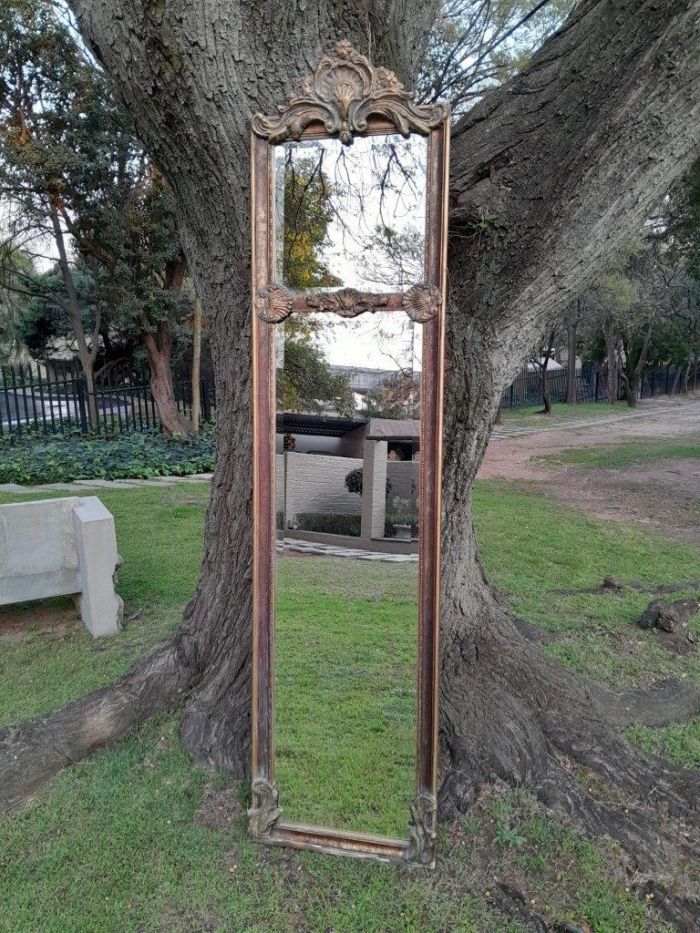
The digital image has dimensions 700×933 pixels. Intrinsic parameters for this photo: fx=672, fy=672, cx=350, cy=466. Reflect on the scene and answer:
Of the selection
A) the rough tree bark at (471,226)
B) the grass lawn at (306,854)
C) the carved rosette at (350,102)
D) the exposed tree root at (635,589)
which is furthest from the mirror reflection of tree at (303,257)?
the exposed tree root at (635,589)

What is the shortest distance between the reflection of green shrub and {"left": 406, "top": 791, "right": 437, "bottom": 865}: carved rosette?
0.92 m

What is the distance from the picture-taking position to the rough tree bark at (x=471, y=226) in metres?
2.27

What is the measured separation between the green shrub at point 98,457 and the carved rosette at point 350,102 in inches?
316

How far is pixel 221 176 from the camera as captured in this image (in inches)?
97.9

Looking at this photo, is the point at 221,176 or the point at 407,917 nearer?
the point at 407,917

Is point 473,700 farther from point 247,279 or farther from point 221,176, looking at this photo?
point 221,176

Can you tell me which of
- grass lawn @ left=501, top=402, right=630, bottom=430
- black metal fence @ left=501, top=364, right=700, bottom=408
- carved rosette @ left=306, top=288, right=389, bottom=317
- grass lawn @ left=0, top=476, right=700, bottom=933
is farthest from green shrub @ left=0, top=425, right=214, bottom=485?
black metal fence @ left=501, top=364, right=700, bottom=408

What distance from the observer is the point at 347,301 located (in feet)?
7.08

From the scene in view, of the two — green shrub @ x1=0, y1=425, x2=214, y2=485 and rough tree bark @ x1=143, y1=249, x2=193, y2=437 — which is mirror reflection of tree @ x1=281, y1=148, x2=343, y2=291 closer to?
green shrub @ x1=0, y1=425, x2=214, y2=485

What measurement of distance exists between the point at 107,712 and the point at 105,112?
10775 mm

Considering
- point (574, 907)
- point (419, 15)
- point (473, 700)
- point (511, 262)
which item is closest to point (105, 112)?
point (419, 15)

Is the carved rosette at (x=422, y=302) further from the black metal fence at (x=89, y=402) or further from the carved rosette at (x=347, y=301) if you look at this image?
the black metal fence at (x=89, y=402)

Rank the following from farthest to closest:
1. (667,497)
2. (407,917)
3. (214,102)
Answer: (667,497), (214,102), (407,917)

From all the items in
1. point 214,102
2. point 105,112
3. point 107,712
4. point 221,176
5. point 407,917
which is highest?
point 105,112
